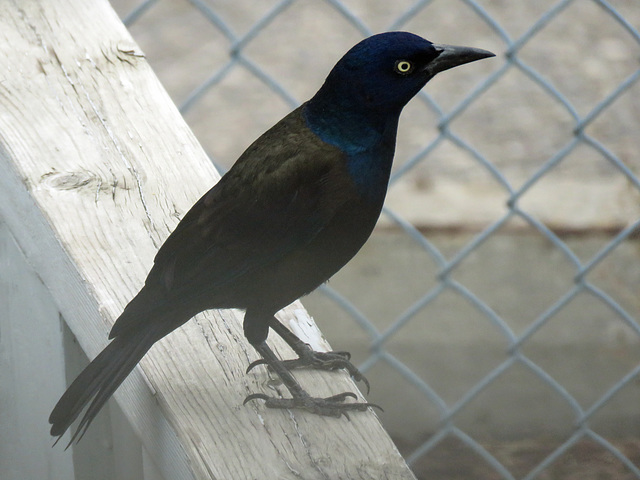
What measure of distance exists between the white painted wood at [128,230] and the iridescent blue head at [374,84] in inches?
8.3

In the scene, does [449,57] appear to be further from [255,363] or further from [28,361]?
[28,361]

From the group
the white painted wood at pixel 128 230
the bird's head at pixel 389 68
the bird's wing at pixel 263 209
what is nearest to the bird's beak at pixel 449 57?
the bird's head at pixel 389 68

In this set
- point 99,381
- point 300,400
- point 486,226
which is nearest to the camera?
point 99,381

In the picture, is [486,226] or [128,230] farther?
[486,226]

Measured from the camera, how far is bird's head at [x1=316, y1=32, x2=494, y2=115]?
136 cm

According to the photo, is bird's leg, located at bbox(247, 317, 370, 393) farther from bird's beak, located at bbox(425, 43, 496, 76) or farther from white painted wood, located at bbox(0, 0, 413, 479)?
bird's beak, located at bbox(425, 43, 496, 76)

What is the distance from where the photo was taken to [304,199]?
4.49 ft

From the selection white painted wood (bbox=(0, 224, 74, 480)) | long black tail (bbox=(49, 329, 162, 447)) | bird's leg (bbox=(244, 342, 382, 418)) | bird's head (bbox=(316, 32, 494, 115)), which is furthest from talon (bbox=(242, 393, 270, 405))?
bird's head (bbox=(316, 32, 494, 115))

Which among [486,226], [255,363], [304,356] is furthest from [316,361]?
[486,226]

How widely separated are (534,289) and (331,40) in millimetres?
2202

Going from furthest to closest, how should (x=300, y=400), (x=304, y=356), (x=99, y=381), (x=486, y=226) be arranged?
(x=486, y=226) → (x=304, y=356) → (x=300, y=400) → (x=99, y=381)

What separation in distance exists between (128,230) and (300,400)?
1.03 feet

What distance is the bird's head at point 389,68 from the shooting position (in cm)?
136

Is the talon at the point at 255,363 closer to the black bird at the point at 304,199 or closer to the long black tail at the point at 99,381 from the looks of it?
the black bird at the point at 304,199
